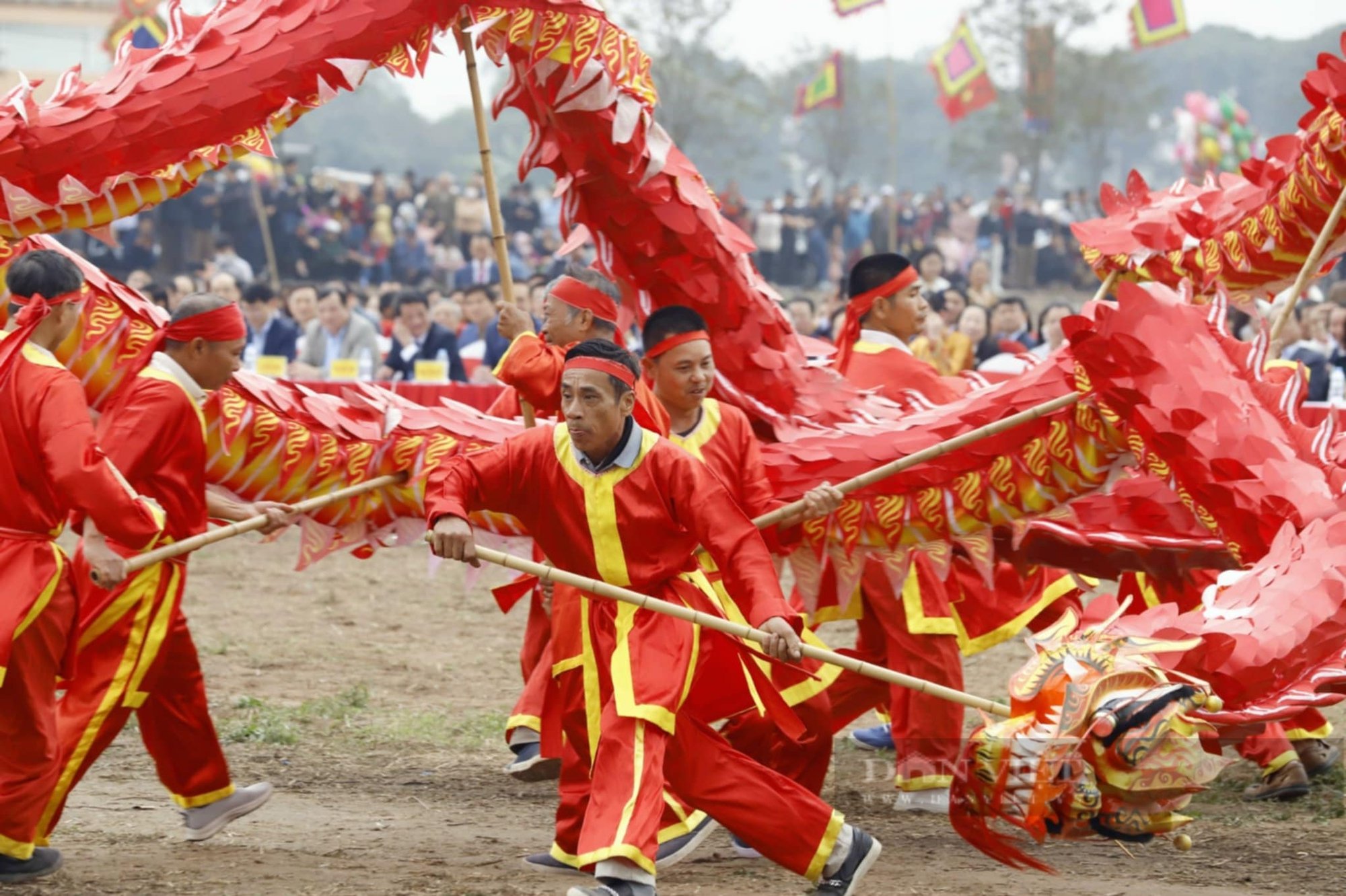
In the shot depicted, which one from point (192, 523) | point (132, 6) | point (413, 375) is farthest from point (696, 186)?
point (132, 6)

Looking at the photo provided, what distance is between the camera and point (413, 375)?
11508 mm

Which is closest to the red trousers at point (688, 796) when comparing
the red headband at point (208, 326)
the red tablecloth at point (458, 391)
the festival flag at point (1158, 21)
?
the red headband at point (208, 326)

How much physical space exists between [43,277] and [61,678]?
3.35ft

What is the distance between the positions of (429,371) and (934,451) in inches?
262

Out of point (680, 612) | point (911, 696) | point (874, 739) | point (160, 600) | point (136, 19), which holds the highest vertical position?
point (136, 19)

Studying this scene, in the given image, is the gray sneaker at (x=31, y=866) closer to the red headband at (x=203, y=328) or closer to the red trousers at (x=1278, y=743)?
the red headband at (x=203, y=328)

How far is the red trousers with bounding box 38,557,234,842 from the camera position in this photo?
4.55m

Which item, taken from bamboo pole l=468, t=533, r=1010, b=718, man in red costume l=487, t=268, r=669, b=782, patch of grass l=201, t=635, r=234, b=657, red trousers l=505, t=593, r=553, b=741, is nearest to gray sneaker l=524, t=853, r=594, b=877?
man in red costume l=487, t=268, r=669, b=782

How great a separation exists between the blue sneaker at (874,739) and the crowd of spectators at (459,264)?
160 inches

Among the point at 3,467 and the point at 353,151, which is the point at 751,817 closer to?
the point at 3,467

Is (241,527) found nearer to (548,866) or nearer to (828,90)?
(548,866)

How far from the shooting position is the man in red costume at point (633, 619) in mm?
4020

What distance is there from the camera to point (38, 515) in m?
4.36

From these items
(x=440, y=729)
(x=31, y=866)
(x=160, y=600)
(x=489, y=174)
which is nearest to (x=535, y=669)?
(x=440, y=729)
